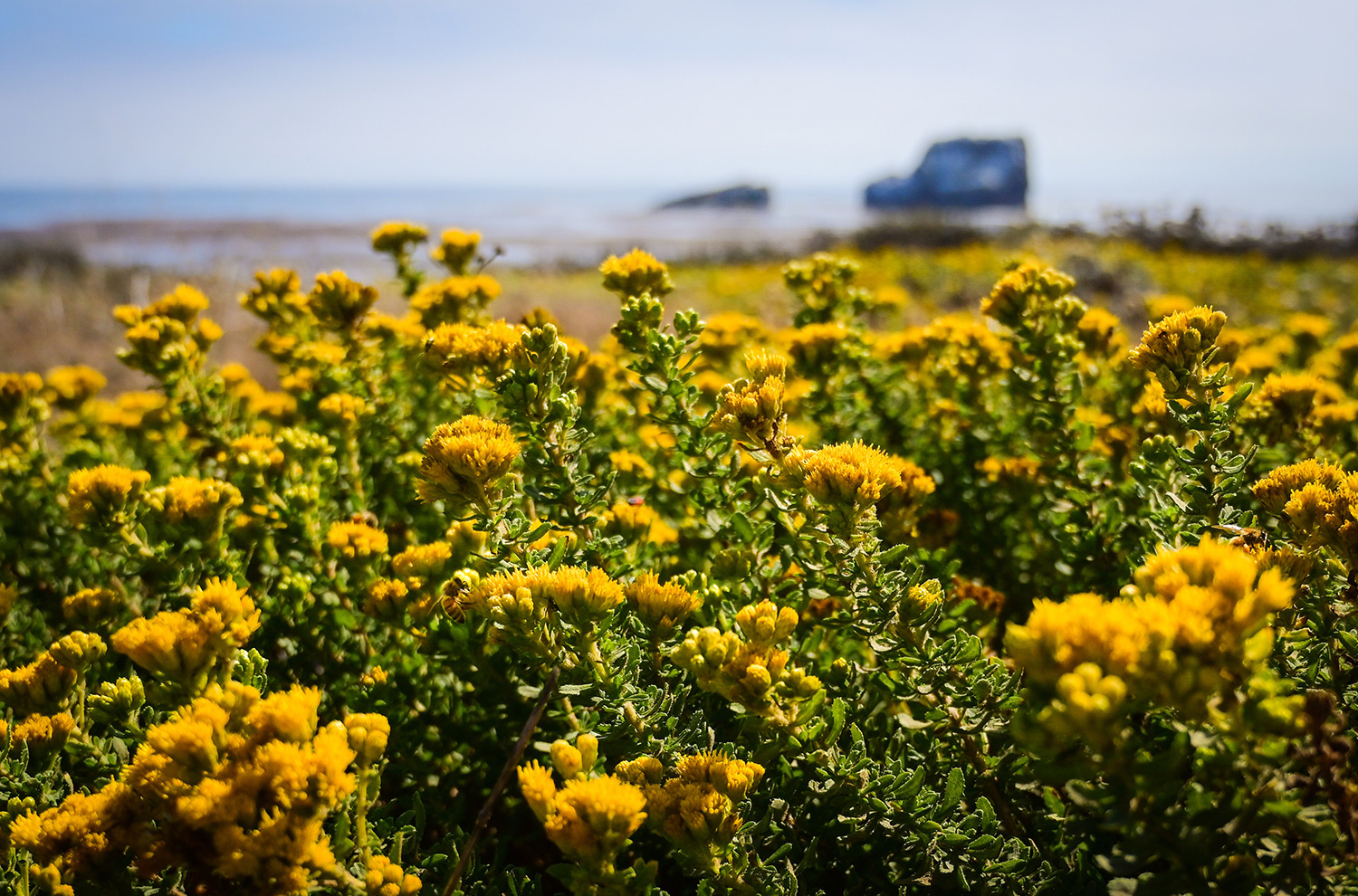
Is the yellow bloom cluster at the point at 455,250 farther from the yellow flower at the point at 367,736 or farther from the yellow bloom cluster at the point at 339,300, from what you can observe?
the yellow flower at the point at 367,736

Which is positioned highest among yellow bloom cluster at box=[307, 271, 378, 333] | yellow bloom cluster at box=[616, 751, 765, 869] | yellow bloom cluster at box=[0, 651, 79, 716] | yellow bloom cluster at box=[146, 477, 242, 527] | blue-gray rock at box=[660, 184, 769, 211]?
blue-gray rock at box=[660, 184, 769, 211]

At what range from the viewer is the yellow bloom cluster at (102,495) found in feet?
7.19

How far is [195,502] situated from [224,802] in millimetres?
1139

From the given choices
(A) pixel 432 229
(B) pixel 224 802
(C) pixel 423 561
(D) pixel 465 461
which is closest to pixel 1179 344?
(D) pixel 465 461

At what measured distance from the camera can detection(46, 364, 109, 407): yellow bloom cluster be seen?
11.9 feet

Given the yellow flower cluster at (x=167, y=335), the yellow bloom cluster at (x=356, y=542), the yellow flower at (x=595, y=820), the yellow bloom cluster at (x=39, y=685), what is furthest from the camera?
the yellow flower cluster at (x=167, y=335)

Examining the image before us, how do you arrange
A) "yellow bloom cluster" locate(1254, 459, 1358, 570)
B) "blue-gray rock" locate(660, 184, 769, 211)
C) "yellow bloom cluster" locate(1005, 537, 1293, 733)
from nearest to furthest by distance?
"yellow bloom cluster" locate(1005, 537, 1293, 733) < "yellow bloom cluster" locate(1254, 459, 1358, 570) < "blue-gray rock" locate(660, 184, 769, 211)

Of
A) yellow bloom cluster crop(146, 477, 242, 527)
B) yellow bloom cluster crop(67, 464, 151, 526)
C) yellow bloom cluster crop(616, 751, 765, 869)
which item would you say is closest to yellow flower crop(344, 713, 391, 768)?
yellow bloom cluster crop(616, 751, 765, 869)

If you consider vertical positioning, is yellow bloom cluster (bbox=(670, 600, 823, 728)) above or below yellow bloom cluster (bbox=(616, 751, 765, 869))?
above

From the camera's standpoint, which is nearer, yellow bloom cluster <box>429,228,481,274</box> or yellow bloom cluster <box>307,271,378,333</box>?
yellow bloom cluster <box>307,271,378,333</box>

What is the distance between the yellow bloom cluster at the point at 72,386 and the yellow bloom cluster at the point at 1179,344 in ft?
13.4

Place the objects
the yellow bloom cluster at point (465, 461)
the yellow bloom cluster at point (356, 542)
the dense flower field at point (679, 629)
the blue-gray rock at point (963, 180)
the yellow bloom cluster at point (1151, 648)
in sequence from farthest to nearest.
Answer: the blue-gray rock at point (963, 180) → the yellow bloom cluster at point (356, 542) → the yellow bloom cluster at point (465, 461) → the dense flower field at point (679, 629) → the yellow bloom cluster at point (1151, 648)

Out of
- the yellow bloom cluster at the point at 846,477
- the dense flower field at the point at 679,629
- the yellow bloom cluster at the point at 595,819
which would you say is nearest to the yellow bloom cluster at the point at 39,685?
the dense flower field at the point at 679,629

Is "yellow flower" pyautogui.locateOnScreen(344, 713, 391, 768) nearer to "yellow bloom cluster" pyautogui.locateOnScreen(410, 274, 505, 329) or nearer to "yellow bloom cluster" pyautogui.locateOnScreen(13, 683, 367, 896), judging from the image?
"yellow bloom cluster" pyautogui.locateOnScreen(13, 683, 367, 896)
